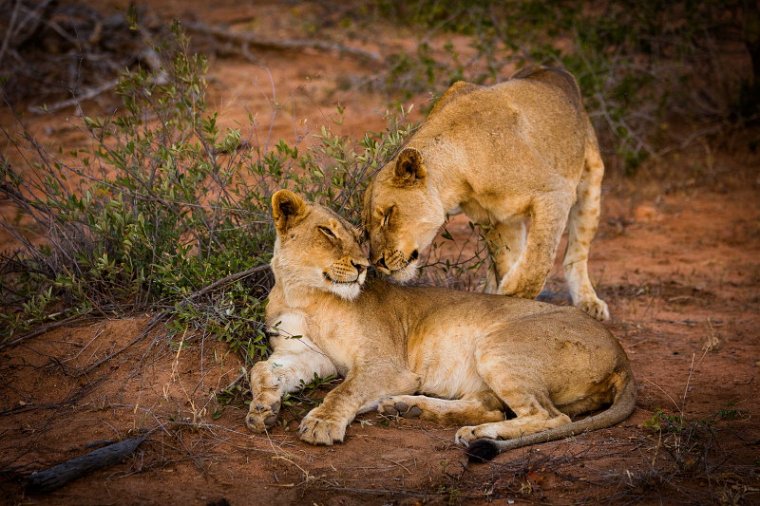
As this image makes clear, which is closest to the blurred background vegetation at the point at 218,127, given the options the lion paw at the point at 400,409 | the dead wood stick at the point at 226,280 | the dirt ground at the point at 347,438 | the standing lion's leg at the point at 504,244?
the dead wood stick at the point at 226,280

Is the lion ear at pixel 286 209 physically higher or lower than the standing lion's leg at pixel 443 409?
higher

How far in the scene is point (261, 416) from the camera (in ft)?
14.4

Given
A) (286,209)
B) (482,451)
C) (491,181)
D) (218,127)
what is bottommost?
(482,451)

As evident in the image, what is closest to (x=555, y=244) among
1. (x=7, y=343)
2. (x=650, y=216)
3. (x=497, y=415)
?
(x=497, y=415)

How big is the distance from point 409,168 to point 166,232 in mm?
1522

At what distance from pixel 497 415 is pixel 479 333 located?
1.77 ft

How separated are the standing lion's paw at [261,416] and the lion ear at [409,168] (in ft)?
4.95

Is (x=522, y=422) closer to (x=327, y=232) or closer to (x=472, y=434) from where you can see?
(x=472, y=434)

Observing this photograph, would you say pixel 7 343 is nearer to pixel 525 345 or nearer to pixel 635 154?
pixel 525 345

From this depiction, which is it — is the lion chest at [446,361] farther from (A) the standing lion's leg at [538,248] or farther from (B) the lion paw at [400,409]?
(A) the standing lion's leg at [538,248]

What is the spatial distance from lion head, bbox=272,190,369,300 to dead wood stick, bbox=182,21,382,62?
26.1 feet

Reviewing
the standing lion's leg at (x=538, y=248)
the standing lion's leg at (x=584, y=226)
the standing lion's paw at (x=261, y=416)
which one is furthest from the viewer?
the standing lion's leg at (x=584, y=226)

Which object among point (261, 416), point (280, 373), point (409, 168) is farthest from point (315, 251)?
point (261, 416)

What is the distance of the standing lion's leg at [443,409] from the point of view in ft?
15.2
